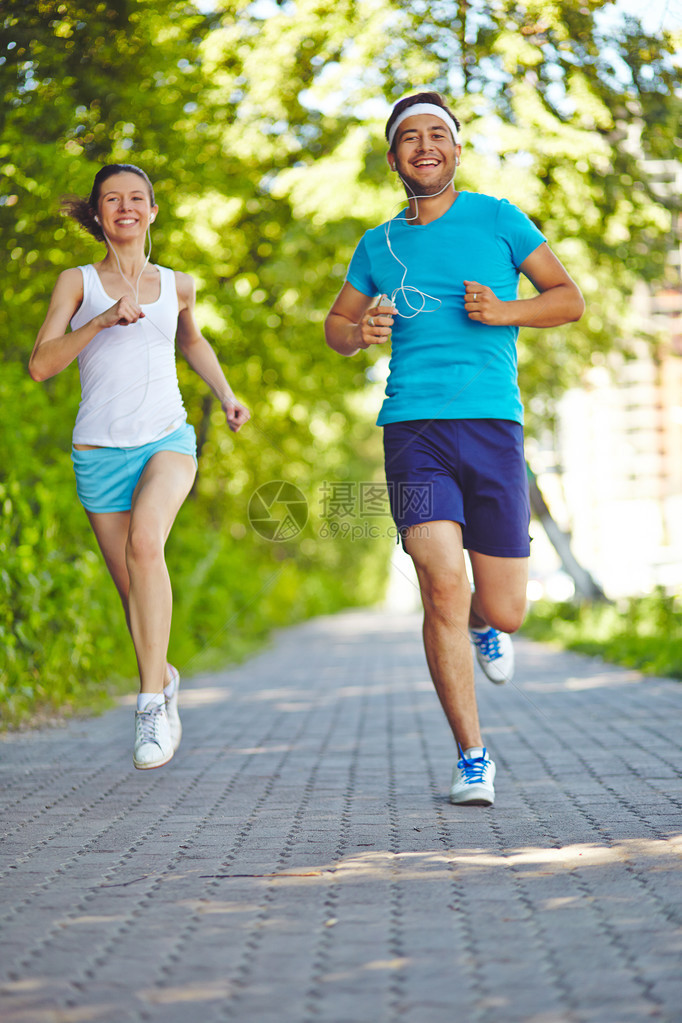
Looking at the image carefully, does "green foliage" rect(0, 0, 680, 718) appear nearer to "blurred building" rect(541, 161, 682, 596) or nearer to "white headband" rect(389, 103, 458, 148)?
"white headband" rect(389, 103, 458, 148)

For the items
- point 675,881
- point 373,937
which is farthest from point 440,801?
point 373,937

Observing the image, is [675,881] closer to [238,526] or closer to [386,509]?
[386,509]

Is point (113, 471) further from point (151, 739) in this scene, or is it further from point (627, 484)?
point (627, 484)

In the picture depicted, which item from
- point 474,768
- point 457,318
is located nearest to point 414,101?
point 457,318

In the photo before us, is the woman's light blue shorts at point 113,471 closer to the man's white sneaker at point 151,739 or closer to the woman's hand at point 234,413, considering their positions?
the woman's hand at point 234,413

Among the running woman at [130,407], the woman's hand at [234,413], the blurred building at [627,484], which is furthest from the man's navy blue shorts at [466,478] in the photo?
the blurred building at [627,484]

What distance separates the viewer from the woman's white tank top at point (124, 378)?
435cm

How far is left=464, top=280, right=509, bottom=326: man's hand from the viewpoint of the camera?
3977 mm

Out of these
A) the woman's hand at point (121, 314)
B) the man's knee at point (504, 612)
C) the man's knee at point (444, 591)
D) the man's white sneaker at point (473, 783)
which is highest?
the woman's hand at point (121, 314)

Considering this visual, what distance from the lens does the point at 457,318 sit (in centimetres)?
411

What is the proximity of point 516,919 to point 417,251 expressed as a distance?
2.43 meters

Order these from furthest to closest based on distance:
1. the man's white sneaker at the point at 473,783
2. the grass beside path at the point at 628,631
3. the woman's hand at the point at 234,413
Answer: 1. the grass beside path at the point at 628,631
2. the woman's hand at the point at 234,413
3. the man's white sneaker at the point at 473,783

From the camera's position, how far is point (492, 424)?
13.5 feet

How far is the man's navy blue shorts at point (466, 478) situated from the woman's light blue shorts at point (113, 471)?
0.90 metres
